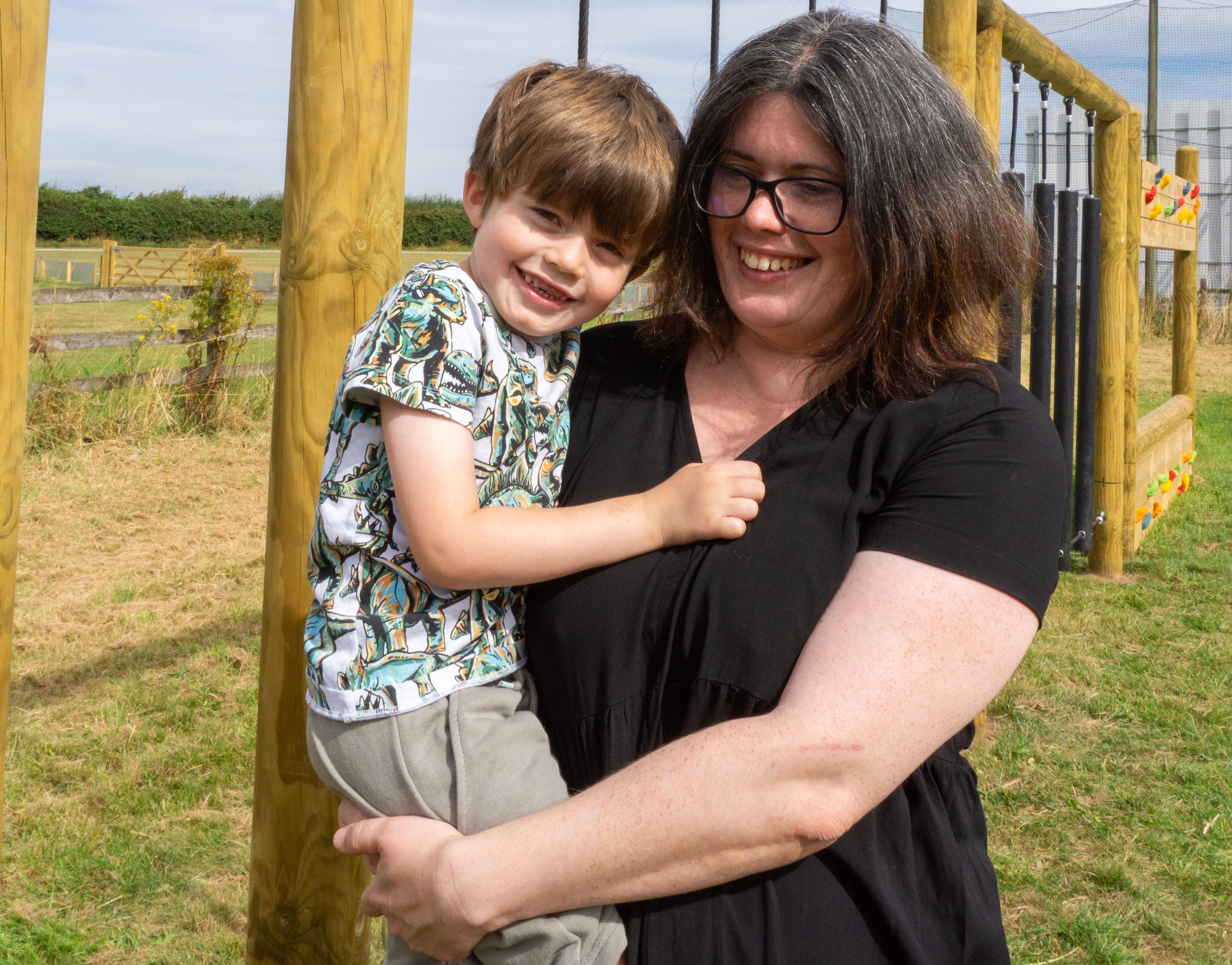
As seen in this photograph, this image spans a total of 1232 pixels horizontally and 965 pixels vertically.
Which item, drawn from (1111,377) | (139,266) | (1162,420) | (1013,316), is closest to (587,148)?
(1013,316)

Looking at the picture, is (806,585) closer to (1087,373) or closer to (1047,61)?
(1047,61)

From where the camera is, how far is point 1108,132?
5.84 meters

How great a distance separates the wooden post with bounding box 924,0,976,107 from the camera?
10.8ft

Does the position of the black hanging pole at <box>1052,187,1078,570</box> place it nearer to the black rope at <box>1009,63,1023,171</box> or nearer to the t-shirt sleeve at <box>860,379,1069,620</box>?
the black rope at <box>1009,63,1023,171</box>

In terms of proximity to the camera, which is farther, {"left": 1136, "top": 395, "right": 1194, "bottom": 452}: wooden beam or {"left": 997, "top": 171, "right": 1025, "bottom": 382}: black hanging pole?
{"left": 1136, "top": 395, "right": 1194, "bottom": 452}: wooden beam

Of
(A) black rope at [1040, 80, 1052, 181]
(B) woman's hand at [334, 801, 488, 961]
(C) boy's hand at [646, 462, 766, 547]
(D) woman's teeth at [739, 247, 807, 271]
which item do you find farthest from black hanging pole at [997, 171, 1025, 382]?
(A) black rope at [1040, 80, 1052, 181]

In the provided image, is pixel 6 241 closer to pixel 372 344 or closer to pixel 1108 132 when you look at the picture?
pixel 372 344

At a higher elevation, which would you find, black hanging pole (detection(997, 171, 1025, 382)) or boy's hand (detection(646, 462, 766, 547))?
black hanging pole (detection(997, 171, 1025, 382))

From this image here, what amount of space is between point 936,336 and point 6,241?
130cm

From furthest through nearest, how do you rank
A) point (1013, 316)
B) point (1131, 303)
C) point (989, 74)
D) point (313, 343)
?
point (1131, 303), point (989, 74), point (1013, 316), point (313, 343)

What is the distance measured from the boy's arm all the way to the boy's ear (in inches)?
15.3

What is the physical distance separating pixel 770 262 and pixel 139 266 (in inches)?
1324

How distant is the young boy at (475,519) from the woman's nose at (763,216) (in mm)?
180

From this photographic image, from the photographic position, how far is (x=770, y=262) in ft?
5.46
